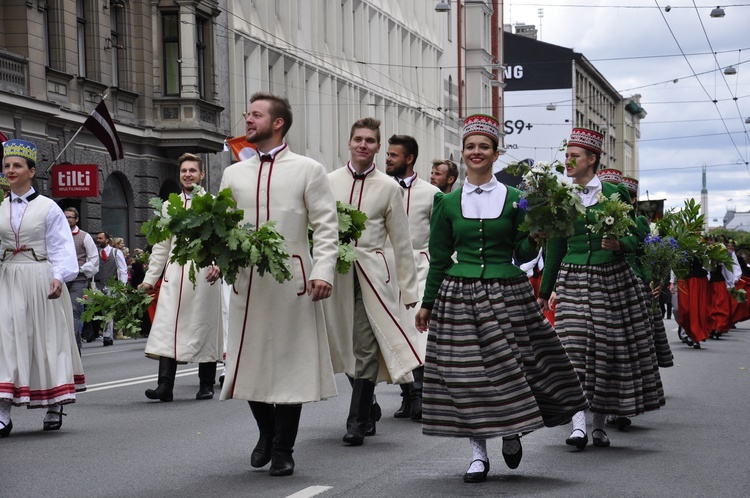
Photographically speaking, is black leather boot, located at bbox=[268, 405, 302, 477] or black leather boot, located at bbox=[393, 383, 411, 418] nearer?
black leather boot, located at bbox=[268, 405, 302, 477]

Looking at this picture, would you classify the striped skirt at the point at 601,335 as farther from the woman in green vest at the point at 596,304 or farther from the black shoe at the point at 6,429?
the black shoe at the point at 6,429

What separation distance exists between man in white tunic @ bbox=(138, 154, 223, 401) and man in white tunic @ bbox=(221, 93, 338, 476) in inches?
171

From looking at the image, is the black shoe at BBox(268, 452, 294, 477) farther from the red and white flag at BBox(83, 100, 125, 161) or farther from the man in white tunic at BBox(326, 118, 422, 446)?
the red and white flag at BBox(83, 100, 125, 161)

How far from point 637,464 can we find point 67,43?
76.9ft

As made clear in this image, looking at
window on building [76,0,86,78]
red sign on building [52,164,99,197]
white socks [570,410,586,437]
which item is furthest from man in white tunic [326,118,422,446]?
window on building [76,0,86,78]

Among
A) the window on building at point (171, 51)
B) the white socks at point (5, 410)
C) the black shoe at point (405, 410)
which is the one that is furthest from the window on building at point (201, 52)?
the white socks at point (5, 410)

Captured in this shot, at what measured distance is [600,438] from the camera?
29.0ft

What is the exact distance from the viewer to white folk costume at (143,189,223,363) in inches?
474

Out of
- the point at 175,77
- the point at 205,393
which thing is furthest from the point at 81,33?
the point at 205,393

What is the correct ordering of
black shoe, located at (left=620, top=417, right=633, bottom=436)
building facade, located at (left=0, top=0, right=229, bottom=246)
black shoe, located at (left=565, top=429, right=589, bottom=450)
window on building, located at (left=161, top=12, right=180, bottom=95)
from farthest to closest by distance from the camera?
window on building, located at (left=161, top=12, right=180, bottom=95)
building facade, located at (left=0, top=0, right=229, bottom=246)
black shoe, located at (left=620, top=417, right=633, bottom=436)
black shoe, located at (left=565, top=429, right=589, bottom=450)

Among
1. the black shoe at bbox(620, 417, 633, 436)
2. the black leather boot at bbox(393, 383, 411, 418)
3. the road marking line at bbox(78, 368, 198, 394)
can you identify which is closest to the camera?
the black shoe at bbox(620, 417, 633, 436)

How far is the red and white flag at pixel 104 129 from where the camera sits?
2802cm

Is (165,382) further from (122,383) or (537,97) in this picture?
(537,97)

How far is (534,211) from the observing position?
753 centimetres
